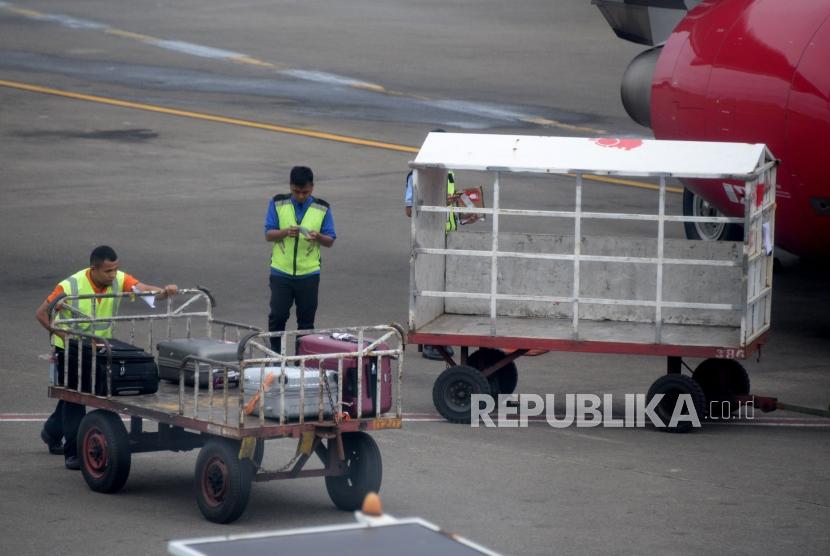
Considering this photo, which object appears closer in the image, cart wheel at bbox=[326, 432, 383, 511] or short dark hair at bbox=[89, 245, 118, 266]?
cart wheel at bbox=[326, 432, 383, 511]

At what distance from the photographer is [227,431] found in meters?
12.8

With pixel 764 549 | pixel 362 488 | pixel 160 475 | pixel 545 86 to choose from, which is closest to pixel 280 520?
pixel 362 488

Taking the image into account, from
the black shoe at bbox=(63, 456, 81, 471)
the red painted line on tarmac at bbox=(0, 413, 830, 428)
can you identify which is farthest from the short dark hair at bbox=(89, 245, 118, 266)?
the red painted line on tarmac at bbox=(0, 413, 830, 428)

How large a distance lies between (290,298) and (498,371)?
2603mm

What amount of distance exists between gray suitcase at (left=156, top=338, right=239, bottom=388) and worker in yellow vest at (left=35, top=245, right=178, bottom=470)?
55cm

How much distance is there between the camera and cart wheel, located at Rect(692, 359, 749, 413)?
1761 centimetres

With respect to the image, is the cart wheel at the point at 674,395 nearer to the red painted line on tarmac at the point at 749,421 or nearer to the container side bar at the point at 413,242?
the red painted line on tarmac at the point at 749,421

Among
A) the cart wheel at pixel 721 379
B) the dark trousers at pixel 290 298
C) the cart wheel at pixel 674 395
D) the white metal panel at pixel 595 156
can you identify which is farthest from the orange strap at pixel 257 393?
the cart wheel at pixel 721 379

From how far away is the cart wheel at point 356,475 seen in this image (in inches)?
529

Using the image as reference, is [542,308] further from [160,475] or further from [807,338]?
[160,475]

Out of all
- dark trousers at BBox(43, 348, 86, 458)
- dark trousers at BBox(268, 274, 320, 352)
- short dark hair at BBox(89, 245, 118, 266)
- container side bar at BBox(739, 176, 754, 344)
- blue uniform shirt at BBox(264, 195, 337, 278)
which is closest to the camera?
dark trousers at BBox(43, 348, 86, 458)

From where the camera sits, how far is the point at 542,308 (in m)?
19.2

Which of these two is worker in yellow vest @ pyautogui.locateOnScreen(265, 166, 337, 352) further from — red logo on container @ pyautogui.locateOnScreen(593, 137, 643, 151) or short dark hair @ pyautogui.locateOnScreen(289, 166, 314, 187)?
red logo on container @ pyautogui.locateOnScreen(593, 137, 643, 151)

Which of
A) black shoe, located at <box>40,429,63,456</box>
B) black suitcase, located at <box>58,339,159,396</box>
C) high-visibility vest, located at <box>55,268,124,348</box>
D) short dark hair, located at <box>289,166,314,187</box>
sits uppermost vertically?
short dark hair, located at <box>289,166,314,187</box>
